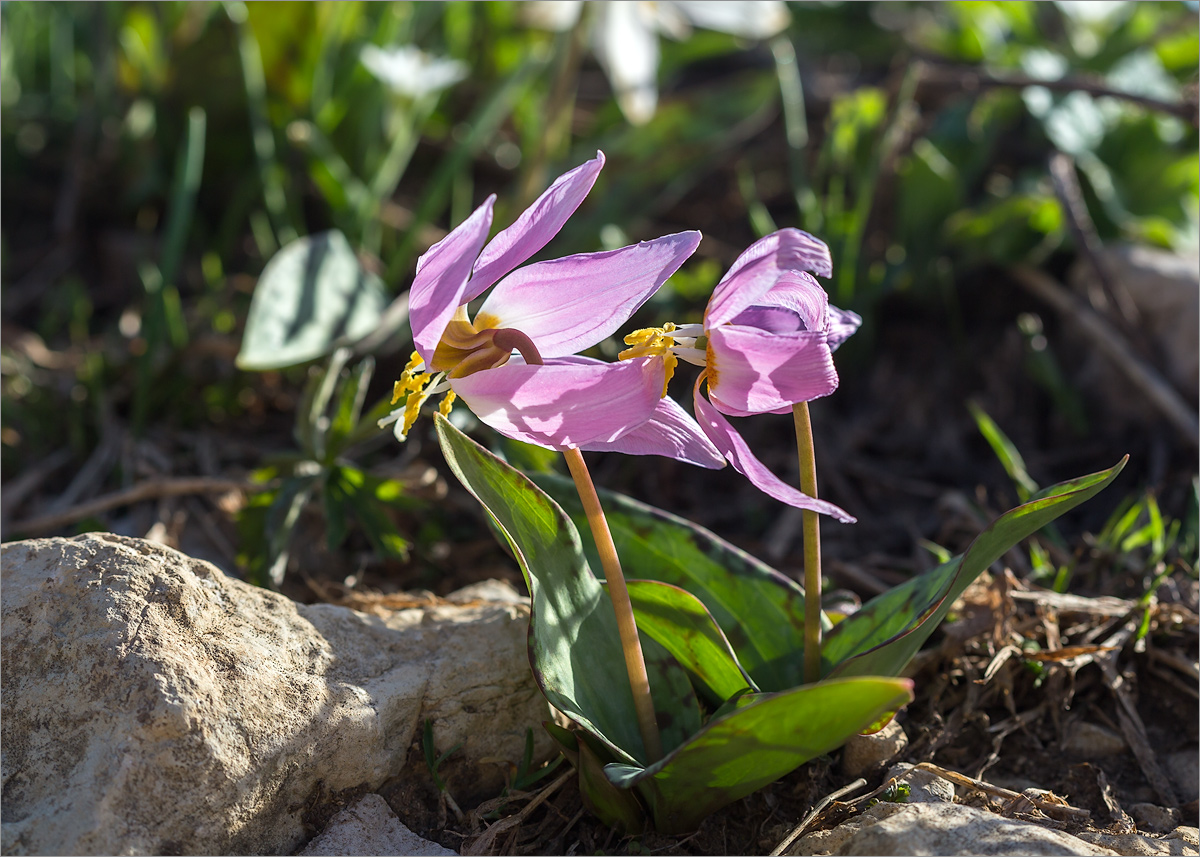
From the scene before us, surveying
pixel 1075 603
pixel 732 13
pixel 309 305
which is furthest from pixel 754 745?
pixel 732 13

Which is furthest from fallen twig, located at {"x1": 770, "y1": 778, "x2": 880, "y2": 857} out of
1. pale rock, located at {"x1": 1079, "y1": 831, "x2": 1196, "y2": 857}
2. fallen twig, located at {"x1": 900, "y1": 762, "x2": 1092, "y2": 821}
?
pale rock, located at {"x1": 1079, "y1": 831, "x2": 1196, "y2": 857}

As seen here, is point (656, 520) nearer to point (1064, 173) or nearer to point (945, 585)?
point (945, 585)

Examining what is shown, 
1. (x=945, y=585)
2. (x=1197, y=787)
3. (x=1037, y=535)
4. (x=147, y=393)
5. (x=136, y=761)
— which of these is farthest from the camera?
(x=147, y=393)

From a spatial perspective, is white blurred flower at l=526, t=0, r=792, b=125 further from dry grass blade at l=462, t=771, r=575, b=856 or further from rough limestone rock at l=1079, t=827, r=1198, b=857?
rough limestone rock at l=1079, t=827, r=1198, b=857

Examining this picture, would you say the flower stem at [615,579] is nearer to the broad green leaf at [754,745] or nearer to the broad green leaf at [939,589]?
the broad green leaf at [754,745]

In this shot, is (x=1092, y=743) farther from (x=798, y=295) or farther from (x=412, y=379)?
(x=412, y=379)

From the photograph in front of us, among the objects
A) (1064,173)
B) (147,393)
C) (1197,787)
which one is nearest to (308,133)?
(147,393)
